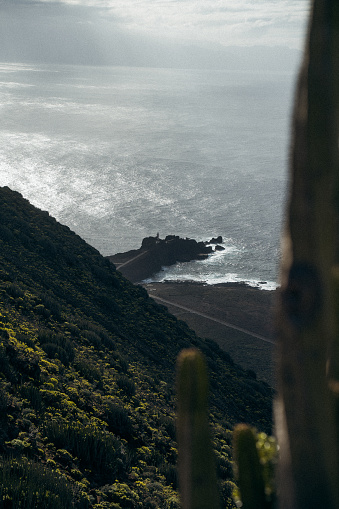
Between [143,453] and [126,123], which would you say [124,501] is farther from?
[126,123]

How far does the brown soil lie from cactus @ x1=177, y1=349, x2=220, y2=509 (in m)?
18.7

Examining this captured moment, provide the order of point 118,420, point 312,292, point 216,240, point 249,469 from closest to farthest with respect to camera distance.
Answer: point 312,292
point 249,469
point 118,420
point 216,240

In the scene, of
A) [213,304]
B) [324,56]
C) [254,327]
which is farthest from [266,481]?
[213,304]

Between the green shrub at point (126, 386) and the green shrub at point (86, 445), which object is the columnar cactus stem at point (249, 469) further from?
the green shrub at point (126, 386)

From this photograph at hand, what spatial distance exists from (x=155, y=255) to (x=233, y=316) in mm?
19602

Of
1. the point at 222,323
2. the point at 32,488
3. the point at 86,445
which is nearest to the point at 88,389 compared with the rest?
the point at 86,445

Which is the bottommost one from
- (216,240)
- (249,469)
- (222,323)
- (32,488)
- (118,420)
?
(32,488)

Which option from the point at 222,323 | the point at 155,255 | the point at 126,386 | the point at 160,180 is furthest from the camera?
the point at 160,180

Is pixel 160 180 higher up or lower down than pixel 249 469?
higher up

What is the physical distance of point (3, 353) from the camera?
7.74 metres

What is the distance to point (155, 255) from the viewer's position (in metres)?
49.6

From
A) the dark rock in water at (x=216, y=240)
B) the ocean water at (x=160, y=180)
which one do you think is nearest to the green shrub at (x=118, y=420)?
the ocean water at (x=160, y=180)

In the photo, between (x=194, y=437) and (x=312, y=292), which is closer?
(x=312, y=292)

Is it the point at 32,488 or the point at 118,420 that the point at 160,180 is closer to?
the point at 118,420
